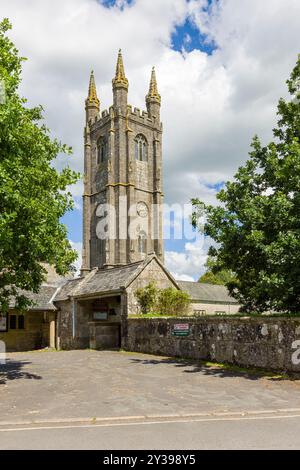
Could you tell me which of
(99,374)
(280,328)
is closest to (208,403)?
(280,328)

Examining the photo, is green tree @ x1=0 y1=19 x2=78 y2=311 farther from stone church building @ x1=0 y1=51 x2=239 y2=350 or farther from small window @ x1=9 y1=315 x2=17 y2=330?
stone church building @ x1=0 y1=51 x2=239 y2=350

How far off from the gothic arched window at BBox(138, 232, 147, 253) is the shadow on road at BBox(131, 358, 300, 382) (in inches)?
1701

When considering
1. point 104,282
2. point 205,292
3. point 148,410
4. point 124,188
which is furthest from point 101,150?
point 148,410

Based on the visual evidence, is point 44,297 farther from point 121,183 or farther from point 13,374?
point 121,183

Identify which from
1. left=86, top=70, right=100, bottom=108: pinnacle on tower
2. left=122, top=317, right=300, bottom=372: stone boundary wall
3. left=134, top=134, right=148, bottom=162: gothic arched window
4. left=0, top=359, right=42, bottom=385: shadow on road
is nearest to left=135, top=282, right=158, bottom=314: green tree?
left=122, top=317, right=300, bottom=372: stone boundary wall

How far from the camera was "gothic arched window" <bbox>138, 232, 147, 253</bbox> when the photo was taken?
61.7 metres

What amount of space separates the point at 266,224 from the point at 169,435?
922 cm

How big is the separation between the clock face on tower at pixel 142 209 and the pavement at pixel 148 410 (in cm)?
4849

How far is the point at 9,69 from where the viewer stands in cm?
1463

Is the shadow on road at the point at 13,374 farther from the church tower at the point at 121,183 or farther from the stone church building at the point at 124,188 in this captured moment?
the church tower at the point at 121,183

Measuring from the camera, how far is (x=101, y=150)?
2633 inches

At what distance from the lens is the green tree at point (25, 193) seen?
11906 mm
